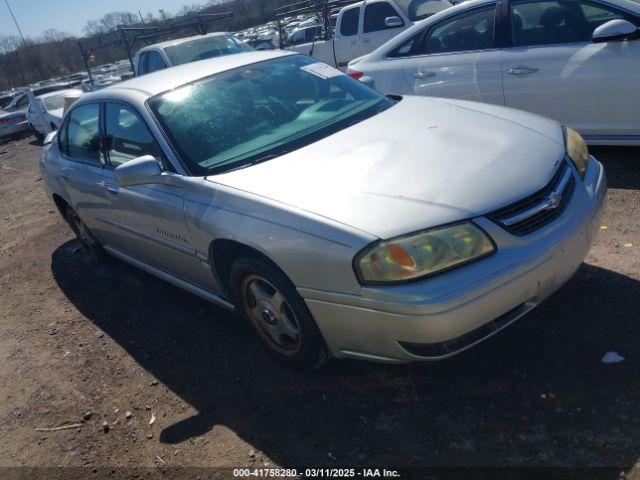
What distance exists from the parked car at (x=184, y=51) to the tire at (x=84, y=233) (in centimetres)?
476

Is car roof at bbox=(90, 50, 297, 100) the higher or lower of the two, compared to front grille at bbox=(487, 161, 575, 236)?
higher

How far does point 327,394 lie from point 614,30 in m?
3.62

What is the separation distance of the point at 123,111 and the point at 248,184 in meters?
1.42

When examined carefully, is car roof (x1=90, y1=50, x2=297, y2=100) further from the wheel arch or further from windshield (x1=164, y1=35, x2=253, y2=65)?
windshield (x1=164, y1=35, x2=253, y2=65)

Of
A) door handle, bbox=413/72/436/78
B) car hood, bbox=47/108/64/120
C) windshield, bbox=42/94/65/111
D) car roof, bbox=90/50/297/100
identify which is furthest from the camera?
windshield, bbox=42/94/65/111

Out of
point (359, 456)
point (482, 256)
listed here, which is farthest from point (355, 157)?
point (359, 456)

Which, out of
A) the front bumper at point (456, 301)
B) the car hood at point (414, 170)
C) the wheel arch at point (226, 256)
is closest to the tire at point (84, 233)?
the wheel arch at point (226, 256)

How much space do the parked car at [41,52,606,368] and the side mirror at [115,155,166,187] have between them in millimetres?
12

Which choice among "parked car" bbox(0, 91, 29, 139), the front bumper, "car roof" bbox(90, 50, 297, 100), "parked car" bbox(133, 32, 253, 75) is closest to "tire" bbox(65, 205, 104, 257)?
"car roof" bbox(90, 50, 297, 100)

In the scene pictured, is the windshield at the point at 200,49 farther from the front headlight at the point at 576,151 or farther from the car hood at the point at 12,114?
the car hood at the point at 12,114

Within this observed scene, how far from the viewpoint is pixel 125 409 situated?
10.6ft

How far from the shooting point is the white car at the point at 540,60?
4.59 metres

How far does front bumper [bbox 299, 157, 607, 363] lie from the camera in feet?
7.59

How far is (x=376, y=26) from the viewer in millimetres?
10883
